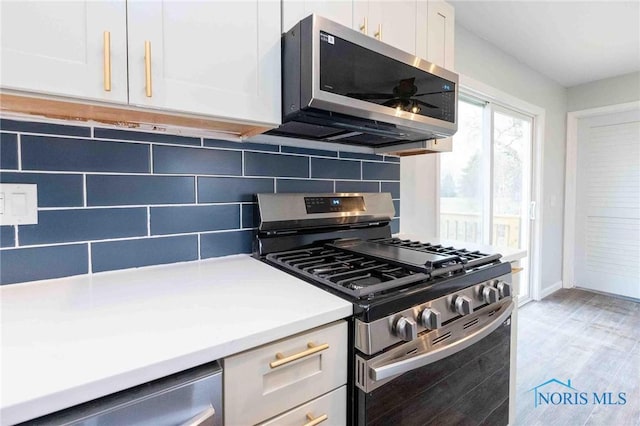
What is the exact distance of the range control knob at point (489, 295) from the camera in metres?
1.09

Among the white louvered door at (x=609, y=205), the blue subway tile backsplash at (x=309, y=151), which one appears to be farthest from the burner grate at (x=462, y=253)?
the white louvered door at (x=609, y=205)

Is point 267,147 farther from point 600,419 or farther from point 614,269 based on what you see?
point 614,269

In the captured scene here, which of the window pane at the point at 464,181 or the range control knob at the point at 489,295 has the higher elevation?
the window pane at the point at 464,181

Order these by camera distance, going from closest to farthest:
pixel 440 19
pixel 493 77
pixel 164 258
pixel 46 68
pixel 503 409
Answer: pixel 46 68 → pixel 164 258 → pixel 503 409 → pixel 440 19 → pixel 493 77

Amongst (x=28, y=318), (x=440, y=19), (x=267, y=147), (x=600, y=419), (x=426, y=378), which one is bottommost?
(x=600, y=419)

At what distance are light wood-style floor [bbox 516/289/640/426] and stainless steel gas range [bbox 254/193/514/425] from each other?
2.24 feet

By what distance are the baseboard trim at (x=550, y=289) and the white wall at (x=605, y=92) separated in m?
1.97

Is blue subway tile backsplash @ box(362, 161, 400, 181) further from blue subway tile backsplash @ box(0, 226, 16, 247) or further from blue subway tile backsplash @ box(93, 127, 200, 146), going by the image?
blue subway tile backsplash @ box(0, 226, 16, 247)

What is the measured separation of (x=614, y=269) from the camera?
342cm

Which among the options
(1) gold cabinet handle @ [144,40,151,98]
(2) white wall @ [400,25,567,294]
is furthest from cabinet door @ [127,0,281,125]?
(2) white wall @ [400,25,567,294]

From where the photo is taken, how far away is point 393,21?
1339mm

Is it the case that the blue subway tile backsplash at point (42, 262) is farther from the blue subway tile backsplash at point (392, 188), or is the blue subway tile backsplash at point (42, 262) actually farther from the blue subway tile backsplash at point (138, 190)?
the blue subway tile backsplash at point (392, 188)

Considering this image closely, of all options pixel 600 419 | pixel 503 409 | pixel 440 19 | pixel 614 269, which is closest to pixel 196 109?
pixel 440 19

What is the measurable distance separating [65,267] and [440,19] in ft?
6.11
